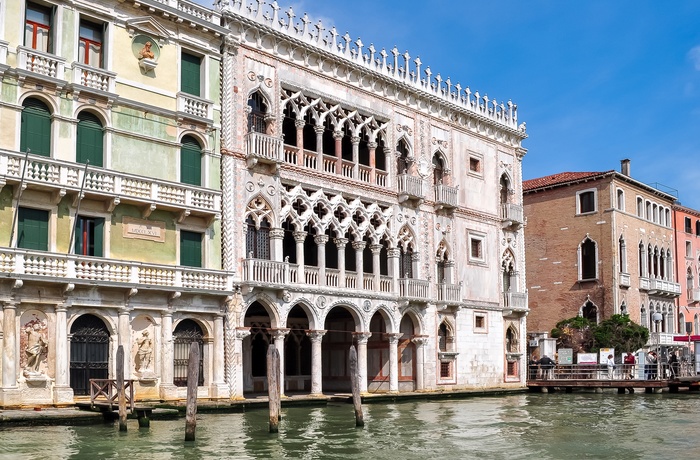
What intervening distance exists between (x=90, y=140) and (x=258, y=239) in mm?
5832

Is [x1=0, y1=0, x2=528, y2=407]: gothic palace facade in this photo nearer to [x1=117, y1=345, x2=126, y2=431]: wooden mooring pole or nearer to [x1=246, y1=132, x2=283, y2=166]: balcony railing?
[x1=246, y1=132, x2=283, y2=166]: balcony railing

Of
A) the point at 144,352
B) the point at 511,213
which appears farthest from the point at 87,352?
the point at 511,213

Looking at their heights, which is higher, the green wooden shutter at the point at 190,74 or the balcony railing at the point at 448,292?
the green wooden shutter at the point at 190,74

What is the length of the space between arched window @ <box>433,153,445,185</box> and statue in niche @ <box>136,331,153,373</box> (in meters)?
13.3

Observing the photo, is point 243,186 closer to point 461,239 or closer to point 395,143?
point 395,143

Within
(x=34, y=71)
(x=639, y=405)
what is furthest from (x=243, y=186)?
(x=639, y=405)

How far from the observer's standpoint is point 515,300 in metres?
33.7

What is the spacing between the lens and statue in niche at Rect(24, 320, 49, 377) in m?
19.0

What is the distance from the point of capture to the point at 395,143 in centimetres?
2928

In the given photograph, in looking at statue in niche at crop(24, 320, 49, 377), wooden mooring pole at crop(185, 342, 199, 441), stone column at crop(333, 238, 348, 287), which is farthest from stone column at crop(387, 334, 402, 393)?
wooden mooring pole at crop(185, 342, 199, 441)

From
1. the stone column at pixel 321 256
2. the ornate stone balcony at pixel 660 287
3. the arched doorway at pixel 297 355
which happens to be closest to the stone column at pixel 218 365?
the stone column at pixel 321 256

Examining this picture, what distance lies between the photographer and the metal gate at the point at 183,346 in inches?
862

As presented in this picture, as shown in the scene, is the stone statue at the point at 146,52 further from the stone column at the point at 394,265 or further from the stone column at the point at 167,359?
the stone column at the point at 394,265

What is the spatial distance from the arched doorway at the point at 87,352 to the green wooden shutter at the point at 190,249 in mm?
2851
